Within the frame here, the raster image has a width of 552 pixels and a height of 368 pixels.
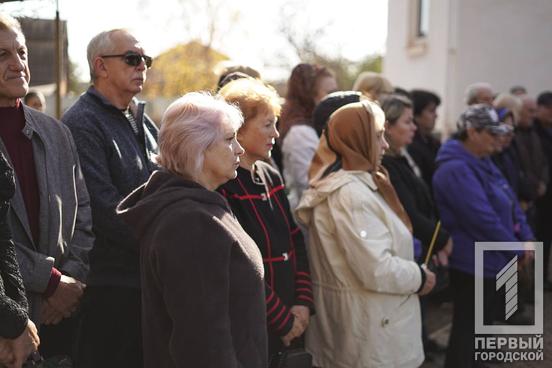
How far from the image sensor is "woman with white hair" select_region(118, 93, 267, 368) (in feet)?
7.07

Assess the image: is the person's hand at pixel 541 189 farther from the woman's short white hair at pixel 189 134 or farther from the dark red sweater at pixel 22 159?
the dark red sweater at pixel 22 159

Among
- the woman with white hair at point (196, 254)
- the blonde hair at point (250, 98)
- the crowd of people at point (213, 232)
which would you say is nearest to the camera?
the woman with white hair at point (196, 254)

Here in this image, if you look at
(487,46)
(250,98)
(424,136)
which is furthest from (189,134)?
(487,46)

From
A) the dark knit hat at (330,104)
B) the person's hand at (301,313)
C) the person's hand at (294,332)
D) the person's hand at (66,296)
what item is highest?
the dark knit hat at (330,104)

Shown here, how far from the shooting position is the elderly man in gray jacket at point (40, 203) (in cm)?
264

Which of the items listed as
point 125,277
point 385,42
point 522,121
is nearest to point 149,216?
point 125,277

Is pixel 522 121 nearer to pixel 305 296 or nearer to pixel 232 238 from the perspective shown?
pixel 305 296

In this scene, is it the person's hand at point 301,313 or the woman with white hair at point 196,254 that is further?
the person's hand at point 301,313

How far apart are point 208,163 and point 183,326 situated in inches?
22.4

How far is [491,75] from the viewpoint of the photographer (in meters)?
11.3

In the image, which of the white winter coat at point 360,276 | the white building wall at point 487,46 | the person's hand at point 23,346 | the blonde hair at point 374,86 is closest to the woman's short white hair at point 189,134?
the person's hand at point 23,346

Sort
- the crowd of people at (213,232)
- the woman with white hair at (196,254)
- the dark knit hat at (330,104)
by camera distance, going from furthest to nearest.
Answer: the dark knit hat at (330,104)
the crowd of people at (213,232)
the woman with white hair at (196,254)

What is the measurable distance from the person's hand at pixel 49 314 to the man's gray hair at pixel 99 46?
3.66ft

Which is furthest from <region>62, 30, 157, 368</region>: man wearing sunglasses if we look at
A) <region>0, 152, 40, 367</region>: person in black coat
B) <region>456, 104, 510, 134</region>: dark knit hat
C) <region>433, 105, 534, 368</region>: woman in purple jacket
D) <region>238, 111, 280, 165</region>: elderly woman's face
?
<region>456, 104, 510, 134</region>: dark knit hat
